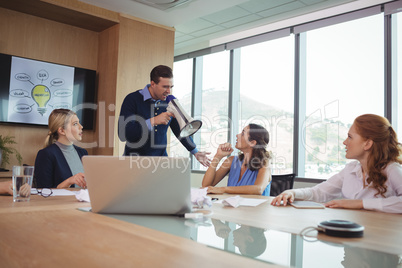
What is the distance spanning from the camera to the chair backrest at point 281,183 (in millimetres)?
2945

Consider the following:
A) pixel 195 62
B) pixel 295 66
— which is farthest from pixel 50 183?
pixel 195 62

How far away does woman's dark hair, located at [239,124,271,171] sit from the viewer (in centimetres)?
269

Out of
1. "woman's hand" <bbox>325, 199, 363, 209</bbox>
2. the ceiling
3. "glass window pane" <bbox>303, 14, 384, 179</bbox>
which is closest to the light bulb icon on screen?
the ceiling

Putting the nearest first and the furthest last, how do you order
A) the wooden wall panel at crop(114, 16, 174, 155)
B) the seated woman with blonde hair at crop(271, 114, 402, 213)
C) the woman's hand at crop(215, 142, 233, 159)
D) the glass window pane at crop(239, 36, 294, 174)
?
the seated woman with blonde hair at crop(271, 114, 402, 213)
the woman's hand at crop(215, 142, 233, 159)
the wooden wall panel at crop(114, 16, 174, 155)
the glass window pane at crop(239, 36, 294, 174)

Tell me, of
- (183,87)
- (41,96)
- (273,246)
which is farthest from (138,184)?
(183,87)

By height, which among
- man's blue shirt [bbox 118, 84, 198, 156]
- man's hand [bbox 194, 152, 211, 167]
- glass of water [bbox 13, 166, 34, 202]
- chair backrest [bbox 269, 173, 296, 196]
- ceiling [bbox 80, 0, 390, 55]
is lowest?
chair backrest [bbox 269, 173, 296, 196]

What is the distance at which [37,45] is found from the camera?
4004mm

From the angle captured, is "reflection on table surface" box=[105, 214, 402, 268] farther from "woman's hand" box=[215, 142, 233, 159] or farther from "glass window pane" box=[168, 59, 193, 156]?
"glass window pane" box=[168, 59, 193, 156]

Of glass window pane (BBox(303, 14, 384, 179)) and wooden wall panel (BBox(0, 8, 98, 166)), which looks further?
glass window pane (BBox(303, 14, 384, 179))

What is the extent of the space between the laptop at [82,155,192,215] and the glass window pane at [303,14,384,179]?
12.0ft

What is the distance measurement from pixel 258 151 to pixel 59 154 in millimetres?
1530

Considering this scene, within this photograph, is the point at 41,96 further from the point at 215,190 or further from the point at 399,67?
the point at 399,67

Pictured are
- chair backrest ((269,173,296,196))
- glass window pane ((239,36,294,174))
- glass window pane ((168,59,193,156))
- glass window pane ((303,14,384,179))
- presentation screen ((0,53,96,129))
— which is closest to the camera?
chair backrest ((269,173,296,196))

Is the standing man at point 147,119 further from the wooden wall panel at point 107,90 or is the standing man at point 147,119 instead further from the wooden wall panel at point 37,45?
the wooden wall panel at point 37,45
